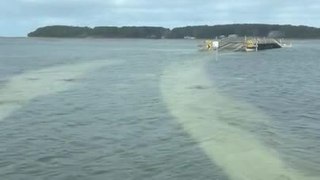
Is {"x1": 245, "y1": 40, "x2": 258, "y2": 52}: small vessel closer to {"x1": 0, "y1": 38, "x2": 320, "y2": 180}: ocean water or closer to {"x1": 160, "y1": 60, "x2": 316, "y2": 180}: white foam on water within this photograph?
{"x1": 0, "y1": 38, "x2": 320, "y2": 180}: ocean water

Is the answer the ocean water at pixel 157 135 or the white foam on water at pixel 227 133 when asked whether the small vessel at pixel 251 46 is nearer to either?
the ocean water at pixel 157 135

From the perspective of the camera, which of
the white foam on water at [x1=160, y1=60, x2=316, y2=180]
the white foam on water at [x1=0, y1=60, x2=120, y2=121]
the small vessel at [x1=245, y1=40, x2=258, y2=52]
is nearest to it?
the white foam on water at [x1=160, y1=60, x2=316, y2=180]

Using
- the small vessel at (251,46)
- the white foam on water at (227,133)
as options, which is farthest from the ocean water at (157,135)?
the small vessel at (251,46)

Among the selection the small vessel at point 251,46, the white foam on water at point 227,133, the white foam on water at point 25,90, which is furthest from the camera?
the small vessel at point 251,46

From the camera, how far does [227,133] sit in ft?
52.0

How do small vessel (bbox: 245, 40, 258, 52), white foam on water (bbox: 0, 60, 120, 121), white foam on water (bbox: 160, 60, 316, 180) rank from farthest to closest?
small vessel (bbox: 245, 40, 258, 52)
white foam on water (bbox: 0, 60, 120, 121)
white foam on water (bbox: 160, 60, 316, 180)

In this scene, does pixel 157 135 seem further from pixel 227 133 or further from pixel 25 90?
pixel 25 90

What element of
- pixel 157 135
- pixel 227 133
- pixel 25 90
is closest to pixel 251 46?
pixel 25 90

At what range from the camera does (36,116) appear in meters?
18.5

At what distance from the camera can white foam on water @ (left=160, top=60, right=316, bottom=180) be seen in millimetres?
11656

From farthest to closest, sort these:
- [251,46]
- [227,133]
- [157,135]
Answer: [251,46] → [227,133] → [157,135]

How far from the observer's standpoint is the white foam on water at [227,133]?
459 inches

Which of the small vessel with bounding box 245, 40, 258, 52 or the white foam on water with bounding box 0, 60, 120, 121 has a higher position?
the white foam on water with bounding box 0, 60, 120, 121

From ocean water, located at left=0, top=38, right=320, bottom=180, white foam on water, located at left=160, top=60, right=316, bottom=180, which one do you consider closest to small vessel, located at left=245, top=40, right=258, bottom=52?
ocean water, located at left=0, top=38, right=320, bottom=180
